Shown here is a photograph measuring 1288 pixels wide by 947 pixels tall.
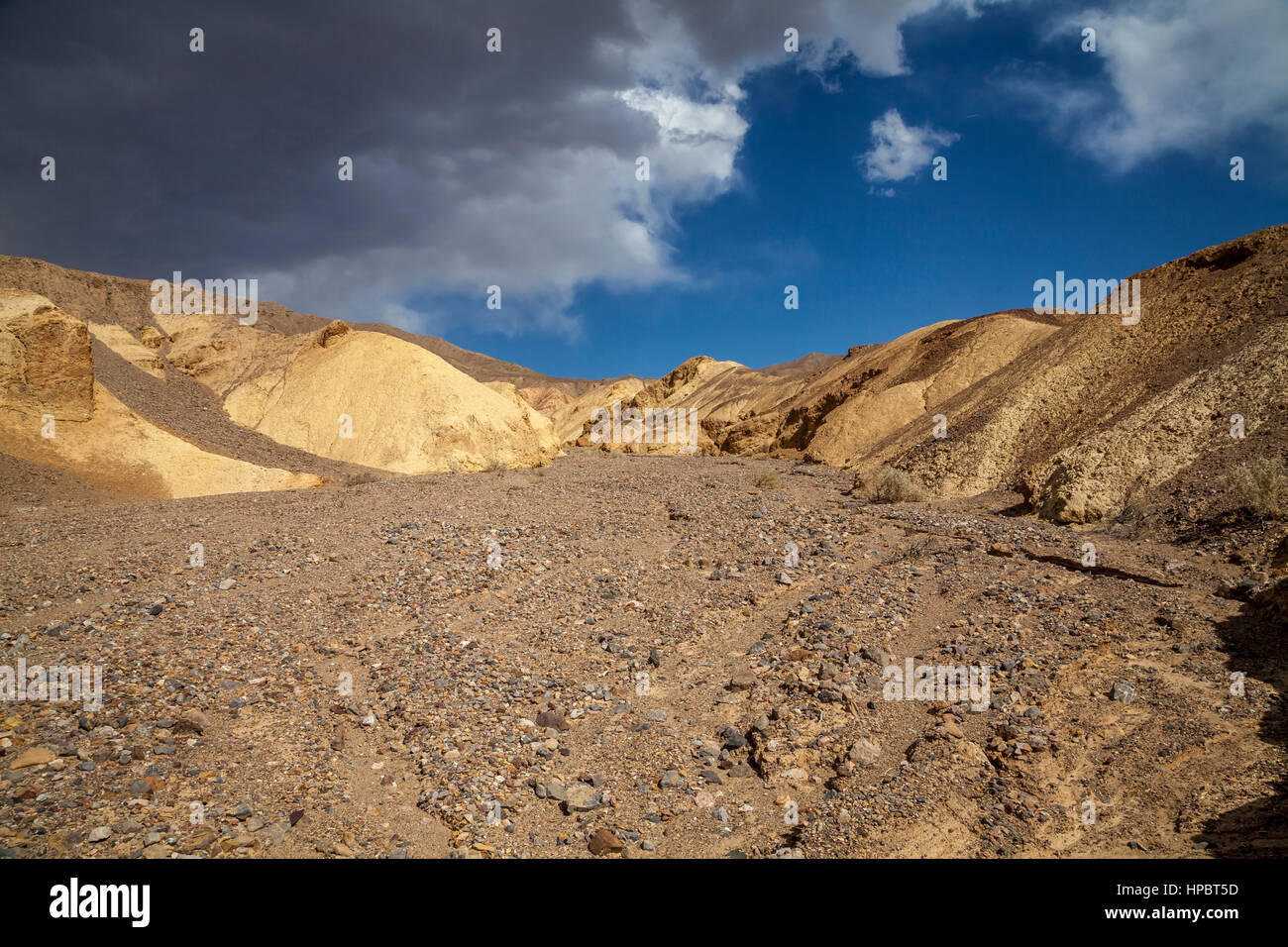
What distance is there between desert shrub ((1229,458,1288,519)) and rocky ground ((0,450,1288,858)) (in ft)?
2.90

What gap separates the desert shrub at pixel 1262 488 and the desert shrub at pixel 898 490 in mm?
6420

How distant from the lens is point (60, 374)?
14156 millimetres

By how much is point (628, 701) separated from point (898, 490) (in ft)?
38.1

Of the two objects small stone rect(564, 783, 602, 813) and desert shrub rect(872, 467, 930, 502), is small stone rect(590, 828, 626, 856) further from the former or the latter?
desert shrub rect(872, 467, 930, 502)

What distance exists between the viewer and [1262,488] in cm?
836

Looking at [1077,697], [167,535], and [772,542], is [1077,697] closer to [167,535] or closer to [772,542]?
[772,542]

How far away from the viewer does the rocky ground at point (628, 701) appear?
149 inches

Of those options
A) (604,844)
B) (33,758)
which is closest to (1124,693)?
(604,844)

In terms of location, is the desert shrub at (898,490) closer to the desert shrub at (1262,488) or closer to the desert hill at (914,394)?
the desert hill at (914,394)

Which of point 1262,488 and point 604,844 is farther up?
point 1262,488

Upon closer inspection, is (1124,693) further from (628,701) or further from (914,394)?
(914,394)

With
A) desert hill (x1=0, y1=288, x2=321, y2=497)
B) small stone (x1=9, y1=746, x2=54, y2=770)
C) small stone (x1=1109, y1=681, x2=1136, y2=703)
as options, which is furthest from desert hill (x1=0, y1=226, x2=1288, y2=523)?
small stone (x1=9, y1=746, x2=54, y2=770)

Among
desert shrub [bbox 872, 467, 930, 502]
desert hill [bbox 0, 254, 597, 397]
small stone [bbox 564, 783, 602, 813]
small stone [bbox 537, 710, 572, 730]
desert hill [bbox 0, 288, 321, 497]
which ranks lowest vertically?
small stone [bbox 564, 783, 602, 813]

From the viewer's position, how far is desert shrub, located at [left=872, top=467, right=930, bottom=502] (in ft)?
49.6
